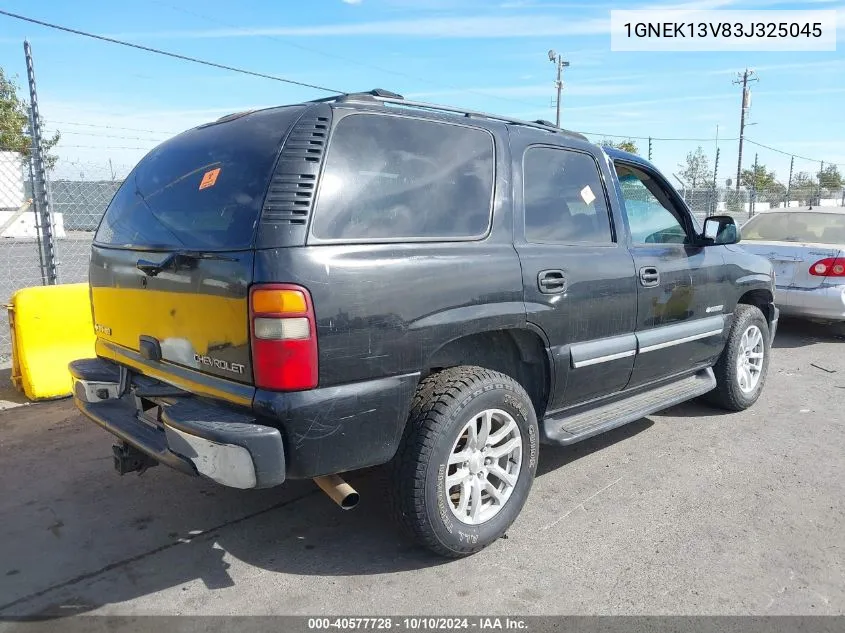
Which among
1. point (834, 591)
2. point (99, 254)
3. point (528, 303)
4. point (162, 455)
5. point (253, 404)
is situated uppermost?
point (99, 254)

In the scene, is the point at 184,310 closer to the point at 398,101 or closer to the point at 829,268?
the point at 398,101

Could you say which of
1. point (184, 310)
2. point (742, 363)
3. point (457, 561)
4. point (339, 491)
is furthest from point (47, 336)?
point (742, 363)

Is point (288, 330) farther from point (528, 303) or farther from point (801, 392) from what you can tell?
point (801, 392)

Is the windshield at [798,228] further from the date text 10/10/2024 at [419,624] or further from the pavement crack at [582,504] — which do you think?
the date text 10/10/2024 at [419,624]

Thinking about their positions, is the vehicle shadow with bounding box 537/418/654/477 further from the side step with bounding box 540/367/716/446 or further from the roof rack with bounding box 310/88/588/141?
the roof rack with bounding box 310/88/588/141

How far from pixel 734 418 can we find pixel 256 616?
3840 mm

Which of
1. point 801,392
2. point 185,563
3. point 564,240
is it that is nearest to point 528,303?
point 564,240

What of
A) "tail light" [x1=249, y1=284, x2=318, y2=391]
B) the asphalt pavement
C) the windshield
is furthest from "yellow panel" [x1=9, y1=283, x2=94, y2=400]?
the windshield

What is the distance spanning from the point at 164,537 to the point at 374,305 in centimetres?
A: 167

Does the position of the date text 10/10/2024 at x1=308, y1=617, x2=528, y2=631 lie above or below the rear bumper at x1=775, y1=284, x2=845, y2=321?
below

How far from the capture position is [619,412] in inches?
150

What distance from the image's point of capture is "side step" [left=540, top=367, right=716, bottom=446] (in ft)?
11.3

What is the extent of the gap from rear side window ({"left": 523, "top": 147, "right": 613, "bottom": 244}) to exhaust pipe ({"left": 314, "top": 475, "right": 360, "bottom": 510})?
1.48m

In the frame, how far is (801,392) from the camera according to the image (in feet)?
18.6
